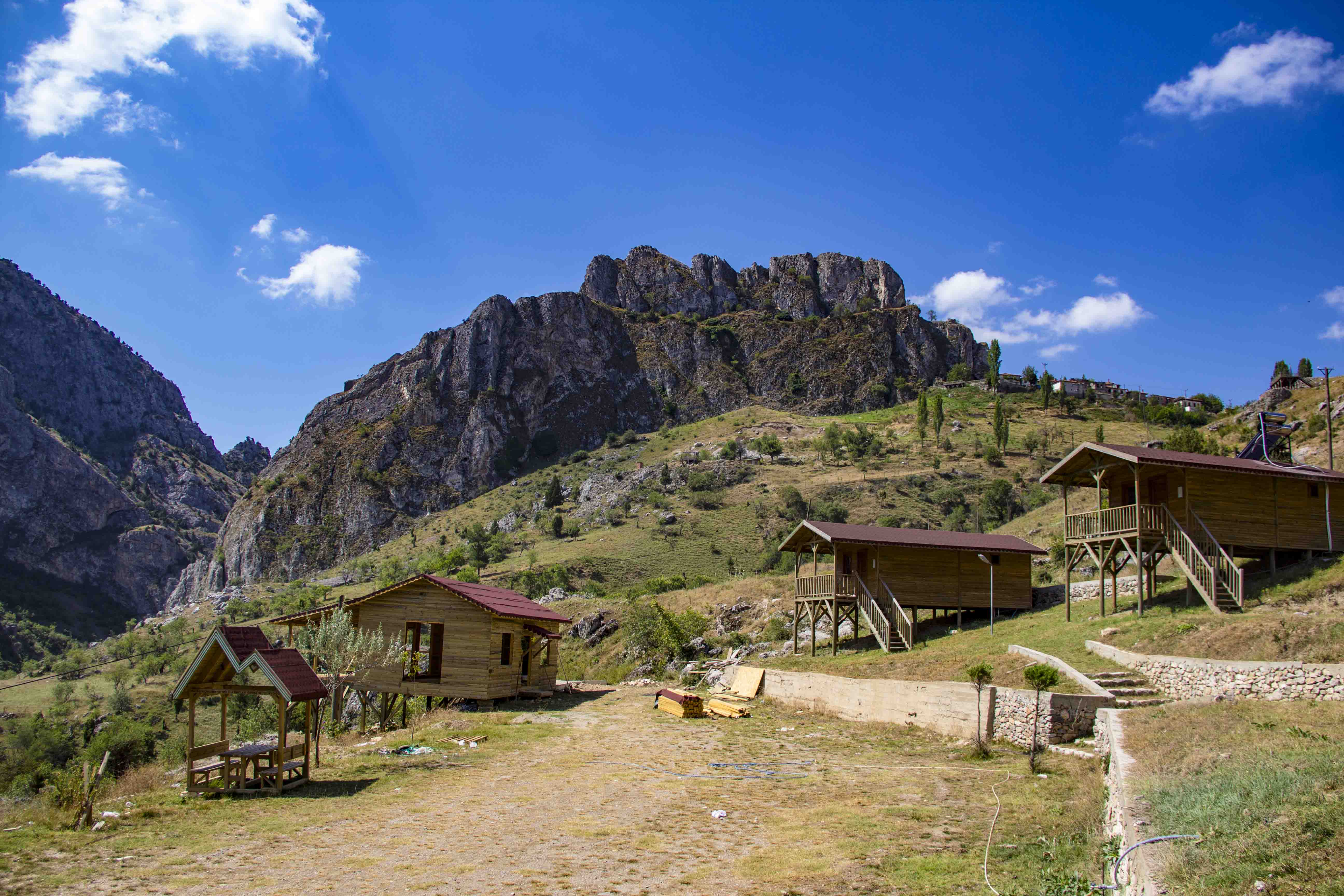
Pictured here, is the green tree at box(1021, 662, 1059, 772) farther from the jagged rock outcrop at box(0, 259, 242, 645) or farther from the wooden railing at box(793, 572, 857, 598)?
the jagged rock outcrop at box(0, 259, 242, 645)

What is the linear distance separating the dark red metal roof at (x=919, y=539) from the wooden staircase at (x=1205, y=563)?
7165mm

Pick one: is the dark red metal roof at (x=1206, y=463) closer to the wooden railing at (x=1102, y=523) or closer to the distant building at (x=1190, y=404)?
the wooden railing at (x=1102, y=523)

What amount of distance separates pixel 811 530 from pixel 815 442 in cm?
6906

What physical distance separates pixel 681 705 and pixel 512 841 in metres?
13.0

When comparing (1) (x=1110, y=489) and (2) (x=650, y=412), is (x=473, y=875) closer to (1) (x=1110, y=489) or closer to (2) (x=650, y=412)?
(1) (x=1110, y=489)

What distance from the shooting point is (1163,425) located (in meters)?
89.4

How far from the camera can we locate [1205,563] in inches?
760

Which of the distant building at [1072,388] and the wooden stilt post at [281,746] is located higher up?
the distant building at [1072,388]

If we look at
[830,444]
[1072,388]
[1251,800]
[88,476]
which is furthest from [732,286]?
[1251,800]

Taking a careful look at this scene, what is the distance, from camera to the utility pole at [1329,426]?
30867mm

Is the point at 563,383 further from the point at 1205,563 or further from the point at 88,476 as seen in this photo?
the point at 1205,563

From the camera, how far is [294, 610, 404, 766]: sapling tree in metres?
15.2

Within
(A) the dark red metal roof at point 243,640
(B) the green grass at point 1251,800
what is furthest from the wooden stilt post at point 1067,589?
(A) the dark red metal roof at point 243,640

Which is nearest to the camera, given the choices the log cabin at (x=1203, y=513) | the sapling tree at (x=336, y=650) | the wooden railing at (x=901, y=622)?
the sapling tree at (x=336, y=650)
